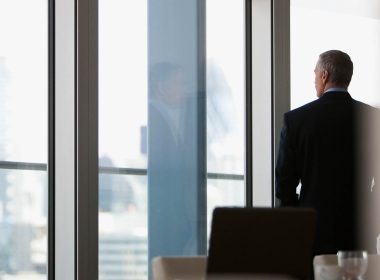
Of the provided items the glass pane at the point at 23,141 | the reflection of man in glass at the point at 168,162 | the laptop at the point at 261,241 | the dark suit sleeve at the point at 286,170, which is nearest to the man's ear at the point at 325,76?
the dark suit sleeve at the point at 286,170

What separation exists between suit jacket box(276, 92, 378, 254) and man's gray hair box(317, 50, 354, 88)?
124 millimetres

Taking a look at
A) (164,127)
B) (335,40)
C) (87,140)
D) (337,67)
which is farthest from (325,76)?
(335,40)

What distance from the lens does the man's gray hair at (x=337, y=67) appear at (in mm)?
4117

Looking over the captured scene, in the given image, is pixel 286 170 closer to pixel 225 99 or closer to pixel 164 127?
pixel 164 127

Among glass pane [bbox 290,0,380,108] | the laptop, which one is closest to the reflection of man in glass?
glass pane [bbox 290,0,380,108]

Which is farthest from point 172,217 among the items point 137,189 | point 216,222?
point 216,222

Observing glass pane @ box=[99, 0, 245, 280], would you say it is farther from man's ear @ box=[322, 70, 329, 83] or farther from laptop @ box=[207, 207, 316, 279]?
laptop @ box=[207, 207, 316, 279]

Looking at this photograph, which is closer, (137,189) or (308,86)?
(137,189)

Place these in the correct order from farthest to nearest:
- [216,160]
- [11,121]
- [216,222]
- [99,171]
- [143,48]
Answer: [216,160] < [143,48] < [99,171] < [11,121] < [216,222]

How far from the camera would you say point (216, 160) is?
518 centimetres

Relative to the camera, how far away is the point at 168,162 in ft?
16.2

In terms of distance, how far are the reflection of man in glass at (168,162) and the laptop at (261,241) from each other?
2.58m

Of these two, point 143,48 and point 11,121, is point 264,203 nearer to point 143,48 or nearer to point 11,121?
point 143,48

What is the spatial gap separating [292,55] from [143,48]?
113 centimetres
